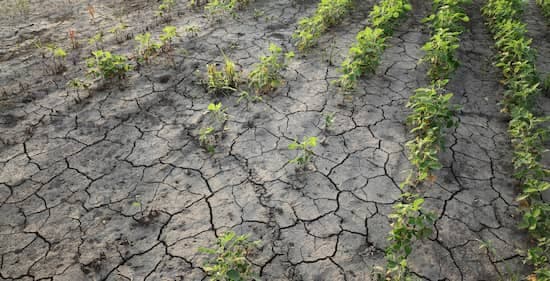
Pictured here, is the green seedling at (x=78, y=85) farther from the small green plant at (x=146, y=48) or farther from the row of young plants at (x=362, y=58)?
the row of young plants at (x=362, y=58)

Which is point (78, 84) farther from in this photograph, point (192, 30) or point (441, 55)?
point (441, 55)

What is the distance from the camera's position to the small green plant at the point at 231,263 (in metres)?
2.38

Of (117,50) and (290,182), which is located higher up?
(117,50)

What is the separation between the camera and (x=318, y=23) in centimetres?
546

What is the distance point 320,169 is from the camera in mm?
3344

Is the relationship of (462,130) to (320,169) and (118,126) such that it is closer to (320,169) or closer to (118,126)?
(320,169)

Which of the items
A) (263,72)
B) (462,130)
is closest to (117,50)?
(263,72)

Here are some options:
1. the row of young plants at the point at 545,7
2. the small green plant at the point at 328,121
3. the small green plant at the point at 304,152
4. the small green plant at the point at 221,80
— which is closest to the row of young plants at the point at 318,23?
the small green plant at the point at 221,80

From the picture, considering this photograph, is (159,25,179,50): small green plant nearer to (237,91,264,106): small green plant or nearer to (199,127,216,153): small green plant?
(237,91,264,106): small green plant

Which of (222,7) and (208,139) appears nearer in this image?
(208,139)

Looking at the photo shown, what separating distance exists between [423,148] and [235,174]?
1649mm

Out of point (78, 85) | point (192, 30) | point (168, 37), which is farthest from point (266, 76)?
point (78, 85)

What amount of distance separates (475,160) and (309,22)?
2559 mm

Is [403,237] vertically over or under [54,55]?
under
